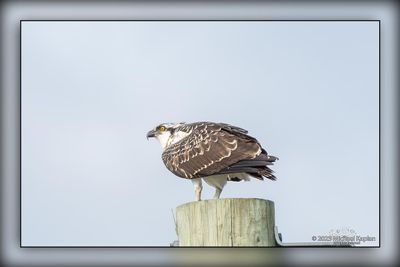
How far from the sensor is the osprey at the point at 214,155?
7941 millimetres

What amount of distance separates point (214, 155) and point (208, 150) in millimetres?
177

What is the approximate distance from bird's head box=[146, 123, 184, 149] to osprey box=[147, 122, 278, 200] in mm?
32

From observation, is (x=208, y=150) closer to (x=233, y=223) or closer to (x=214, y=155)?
Answer: (x=214, y=155)

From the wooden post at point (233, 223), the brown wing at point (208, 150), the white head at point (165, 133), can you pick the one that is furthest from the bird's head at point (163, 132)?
the wooden post at point (233, 223)

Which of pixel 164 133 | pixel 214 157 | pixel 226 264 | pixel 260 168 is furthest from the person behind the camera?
pixel 164 133

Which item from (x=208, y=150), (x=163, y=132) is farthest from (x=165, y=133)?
(x=208, y=150)

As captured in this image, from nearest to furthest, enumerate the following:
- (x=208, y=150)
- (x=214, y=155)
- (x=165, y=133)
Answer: (x=214, y=155)
(x=208, y=150)
(x=165, y=133)

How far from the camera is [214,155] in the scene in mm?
8570

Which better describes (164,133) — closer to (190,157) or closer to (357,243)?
(190,157)

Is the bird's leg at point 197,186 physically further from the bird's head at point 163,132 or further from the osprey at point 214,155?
the bird's head at point 163,132

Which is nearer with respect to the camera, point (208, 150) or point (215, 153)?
point (215, 153)

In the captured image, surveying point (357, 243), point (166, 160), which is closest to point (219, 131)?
point (166, 160)

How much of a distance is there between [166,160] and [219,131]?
1017 millimetres

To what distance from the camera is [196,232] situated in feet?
19.8
